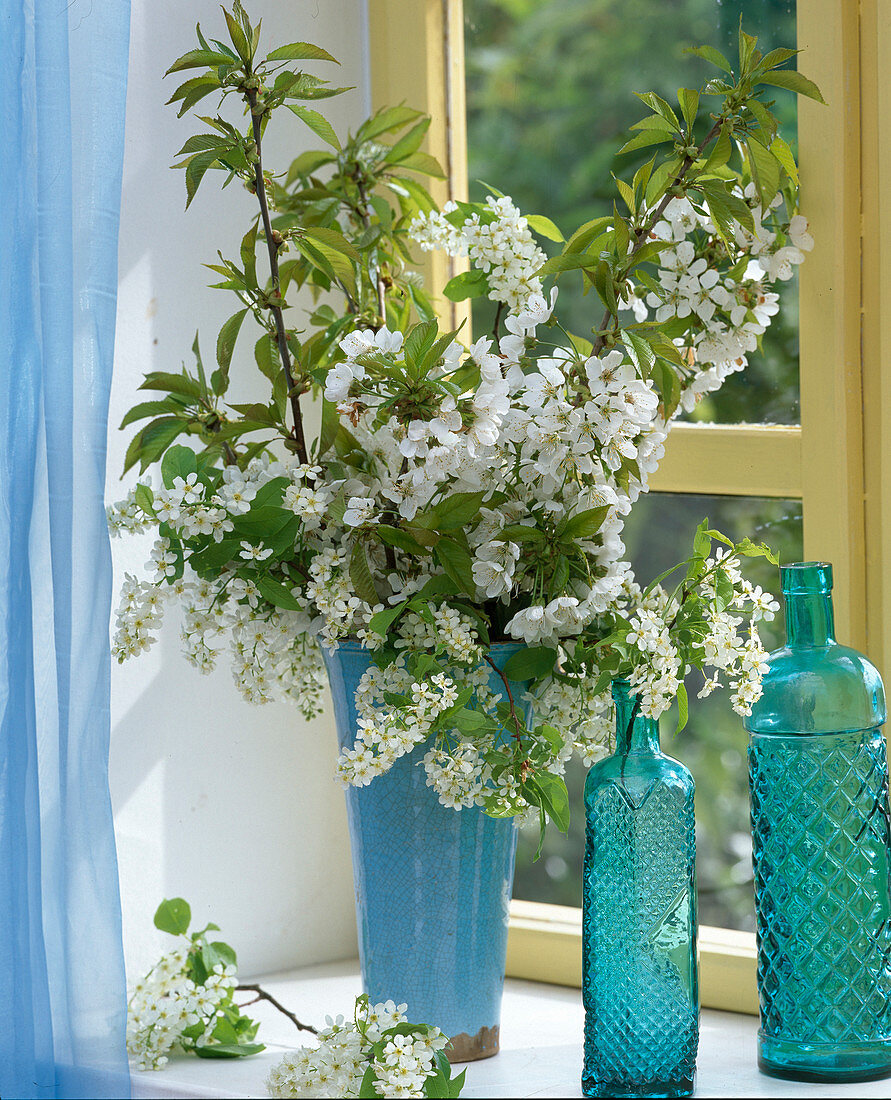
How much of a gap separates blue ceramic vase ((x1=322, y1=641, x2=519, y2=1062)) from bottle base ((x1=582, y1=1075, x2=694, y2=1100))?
13cm

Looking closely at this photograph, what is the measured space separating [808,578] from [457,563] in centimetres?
26

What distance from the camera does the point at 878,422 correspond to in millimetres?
1107

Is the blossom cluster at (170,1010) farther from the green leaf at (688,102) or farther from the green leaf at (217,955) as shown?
the green leaf at (688,102)

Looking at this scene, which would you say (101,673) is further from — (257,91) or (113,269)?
(257,91)

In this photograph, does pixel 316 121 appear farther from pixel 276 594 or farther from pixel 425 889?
pixel 425 889

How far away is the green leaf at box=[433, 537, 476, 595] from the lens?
37.8 inches

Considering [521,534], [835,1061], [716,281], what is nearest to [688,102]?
[716,281]

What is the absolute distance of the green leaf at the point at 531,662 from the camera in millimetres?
992

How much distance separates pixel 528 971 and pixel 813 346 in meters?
0.67

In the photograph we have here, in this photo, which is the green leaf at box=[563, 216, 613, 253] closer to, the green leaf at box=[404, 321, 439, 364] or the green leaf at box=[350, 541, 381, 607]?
the green leaf at box=[404, 321, 439, 364]

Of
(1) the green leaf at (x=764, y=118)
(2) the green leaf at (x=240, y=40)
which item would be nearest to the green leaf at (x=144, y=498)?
(2) the green leaf at (x=240, y=40)

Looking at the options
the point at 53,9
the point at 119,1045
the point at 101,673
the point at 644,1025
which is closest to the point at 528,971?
the point at 644,1025

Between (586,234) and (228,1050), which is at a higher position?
(586,234)

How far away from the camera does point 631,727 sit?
100 centimetres
